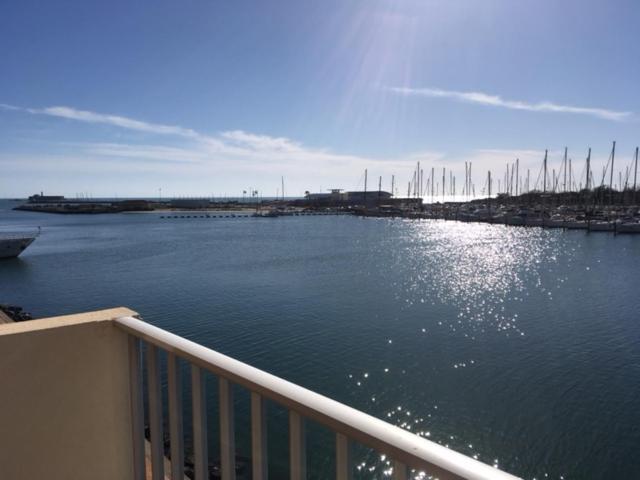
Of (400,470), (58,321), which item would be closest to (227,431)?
(400,470)

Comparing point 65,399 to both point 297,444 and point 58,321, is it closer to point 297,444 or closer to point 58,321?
point 58,321

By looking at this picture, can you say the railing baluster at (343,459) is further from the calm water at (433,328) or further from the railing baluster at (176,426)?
the calm water at (433,328)

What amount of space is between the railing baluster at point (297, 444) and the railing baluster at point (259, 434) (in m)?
0.14

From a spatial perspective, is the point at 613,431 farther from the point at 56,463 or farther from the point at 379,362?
the point at 56,463

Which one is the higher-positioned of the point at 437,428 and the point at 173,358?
the point at 173,358

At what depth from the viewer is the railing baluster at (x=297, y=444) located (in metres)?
1.31

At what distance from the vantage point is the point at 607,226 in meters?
52.5

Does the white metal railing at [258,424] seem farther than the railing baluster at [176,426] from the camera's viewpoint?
No

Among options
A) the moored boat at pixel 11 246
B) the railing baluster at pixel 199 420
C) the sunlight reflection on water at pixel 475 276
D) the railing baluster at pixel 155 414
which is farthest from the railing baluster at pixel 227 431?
the moored boat at pixel 11 246

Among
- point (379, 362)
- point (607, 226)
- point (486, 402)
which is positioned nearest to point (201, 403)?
point (486, 402)

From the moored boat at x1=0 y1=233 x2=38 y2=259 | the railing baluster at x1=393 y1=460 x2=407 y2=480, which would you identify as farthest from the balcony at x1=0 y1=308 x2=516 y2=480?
the moored boat at x1=0 y1=233 x2=38 y2=259

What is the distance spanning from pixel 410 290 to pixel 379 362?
10.5 meters

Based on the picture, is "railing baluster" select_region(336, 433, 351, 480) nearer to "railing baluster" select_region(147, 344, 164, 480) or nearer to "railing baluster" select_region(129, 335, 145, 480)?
"railing baluster" select_region(147, 344, 164, 480)

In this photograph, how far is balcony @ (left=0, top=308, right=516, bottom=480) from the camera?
5.45ft
